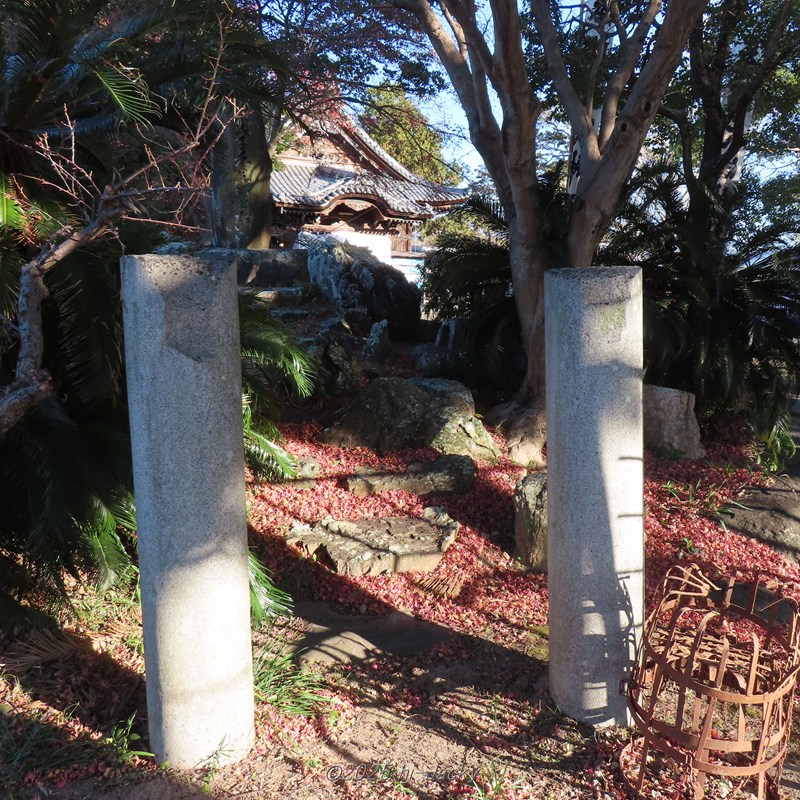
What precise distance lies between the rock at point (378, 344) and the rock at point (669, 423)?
3.28 meters

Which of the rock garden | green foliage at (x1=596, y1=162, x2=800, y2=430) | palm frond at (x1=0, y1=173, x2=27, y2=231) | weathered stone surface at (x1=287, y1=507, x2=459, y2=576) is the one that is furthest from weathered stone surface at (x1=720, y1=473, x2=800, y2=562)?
palm frond at (x1=0, y1=173, x2=27, y2=231)

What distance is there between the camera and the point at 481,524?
6422 mm

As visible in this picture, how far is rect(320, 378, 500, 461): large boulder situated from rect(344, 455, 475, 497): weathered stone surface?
0.53 m

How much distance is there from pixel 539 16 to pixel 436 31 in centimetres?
97

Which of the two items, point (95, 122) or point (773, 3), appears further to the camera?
point (773, 3)

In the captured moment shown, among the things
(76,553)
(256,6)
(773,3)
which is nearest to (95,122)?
(76,553)

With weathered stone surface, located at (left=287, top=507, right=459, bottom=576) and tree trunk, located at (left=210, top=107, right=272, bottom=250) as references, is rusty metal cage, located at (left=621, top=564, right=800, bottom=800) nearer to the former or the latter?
weathered stone surface, located at (left=287, top=507, right=459, bottom=576)

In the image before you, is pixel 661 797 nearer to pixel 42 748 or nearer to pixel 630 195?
pixel 42 748

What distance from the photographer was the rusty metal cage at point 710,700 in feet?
9.76

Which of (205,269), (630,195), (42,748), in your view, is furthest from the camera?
(630,195)

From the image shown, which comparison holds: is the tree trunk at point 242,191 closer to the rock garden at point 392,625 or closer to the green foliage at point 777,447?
the rock garden at point 392,625

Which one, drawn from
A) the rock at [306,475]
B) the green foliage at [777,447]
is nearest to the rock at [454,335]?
the rock at [306,475]

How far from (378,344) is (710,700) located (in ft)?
23.7

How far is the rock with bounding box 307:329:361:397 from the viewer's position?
8.34 metres
